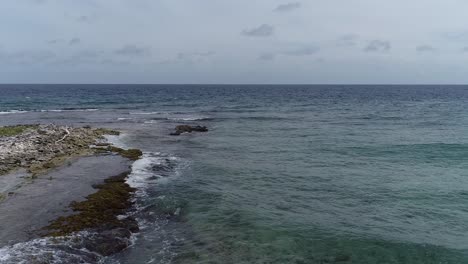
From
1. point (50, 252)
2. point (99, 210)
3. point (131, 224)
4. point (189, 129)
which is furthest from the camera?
point (189, 129)

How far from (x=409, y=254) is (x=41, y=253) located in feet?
49.4

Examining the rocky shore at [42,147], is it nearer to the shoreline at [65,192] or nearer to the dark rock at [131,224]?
the shoreline at [65,192]

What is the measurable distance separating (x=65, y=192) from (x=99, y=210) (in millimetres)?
4167

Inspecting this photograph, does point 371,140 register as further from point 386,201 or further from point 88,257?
point 88,257

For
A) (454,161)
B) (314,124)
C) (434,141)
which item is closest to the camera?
(454,161)

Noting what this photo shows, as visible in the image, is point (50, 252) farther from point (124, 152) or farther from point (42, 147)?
point (42, 147)

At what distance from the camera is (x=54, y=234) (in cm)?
1698

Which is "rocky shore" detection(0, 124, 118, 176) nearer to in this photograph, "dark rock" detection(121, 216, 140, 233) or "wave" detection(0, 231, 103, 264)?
"dark rock" detection(121, 216, 140, 233)

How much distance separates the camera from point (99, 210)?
2009cm

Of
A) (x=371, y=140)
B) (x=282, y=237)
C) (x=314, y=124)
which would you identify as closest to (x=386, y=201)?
(x=282, y=237)

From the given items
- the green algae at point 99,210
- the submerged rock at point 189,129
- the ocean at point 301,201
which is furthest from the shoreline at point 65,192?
the submerged rock at point 189,129

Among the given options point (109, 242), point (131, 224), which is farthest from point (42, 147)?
point (109, 242)

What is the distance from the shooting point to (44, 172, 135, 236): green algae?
17875mm

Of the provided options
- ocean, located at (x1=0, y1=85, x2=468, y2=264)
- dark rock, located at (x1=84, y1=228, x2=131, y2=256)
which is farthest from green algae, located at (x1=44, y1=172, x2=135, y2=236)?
ocean, located at (x1=0, y1=85, x2=468, y2=264)
